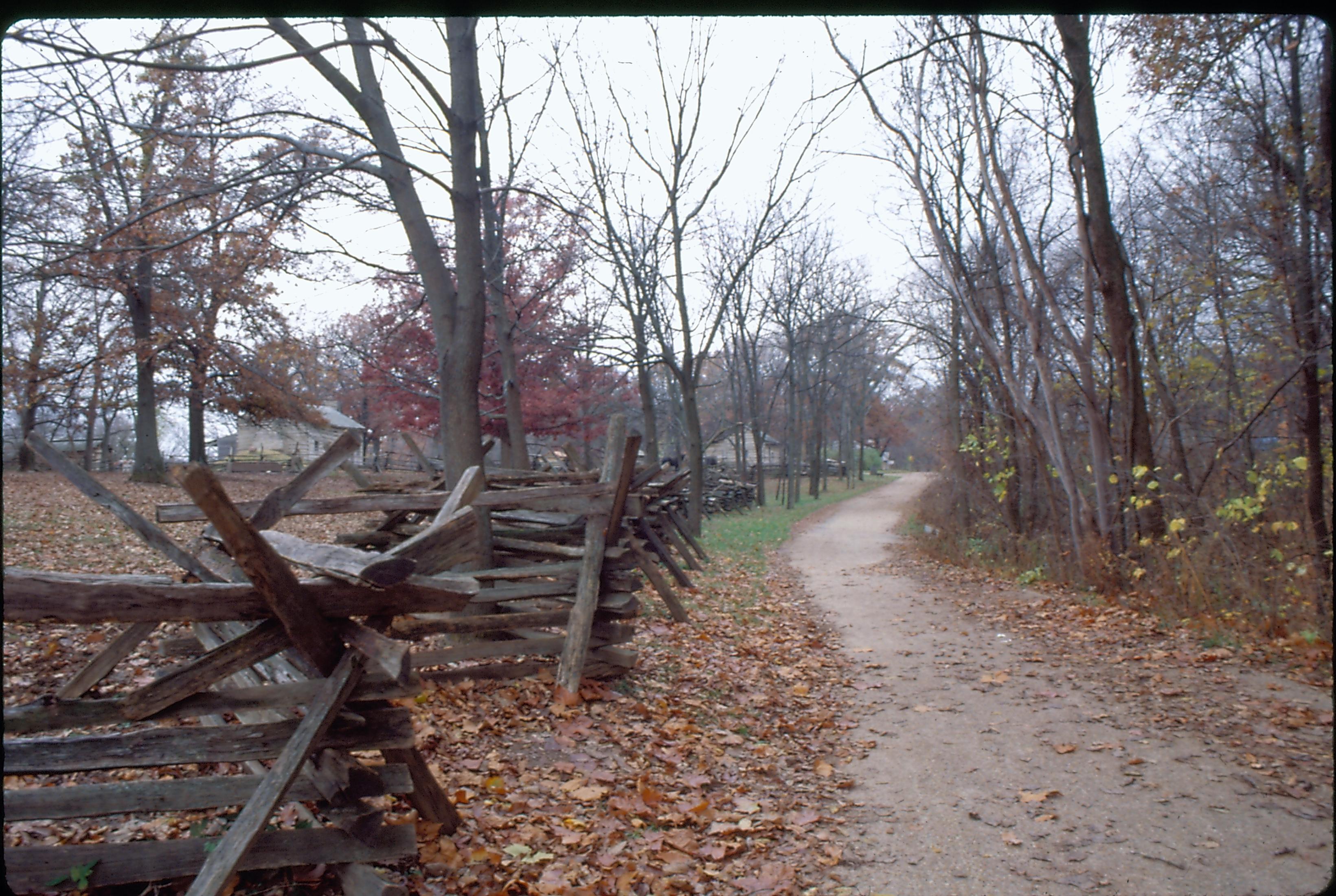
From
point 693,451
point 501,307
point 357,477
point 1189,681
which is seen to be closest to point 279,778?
point 357,477

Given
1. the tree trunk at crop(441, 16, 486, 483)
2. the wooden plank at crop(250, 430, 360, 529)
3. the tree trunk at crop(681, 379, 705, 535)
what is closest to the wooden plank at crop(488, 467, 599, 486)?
the tree trunk at crop(441, 16, 486, 483)

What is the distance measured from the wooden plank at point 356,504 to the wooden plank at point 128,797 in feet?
6.13

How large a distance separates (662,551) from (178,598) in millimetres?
9017

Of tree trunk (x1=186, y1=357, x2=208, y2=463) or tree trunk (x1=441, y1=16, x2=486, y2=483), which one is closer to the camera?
tree trunk (x1=441, y1=16, x2=486, y2=483)

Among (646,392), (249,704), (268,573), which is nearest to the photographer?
(268,573)

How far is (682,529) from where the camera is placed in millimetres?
14266

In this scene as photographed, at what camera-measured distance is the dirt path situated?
3.84 metres

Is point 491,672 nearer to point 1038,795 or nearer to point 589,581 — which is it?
point 589,581

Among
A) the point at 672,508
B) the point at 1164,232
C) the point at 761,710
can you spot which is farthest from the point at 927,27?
the point at 761,710

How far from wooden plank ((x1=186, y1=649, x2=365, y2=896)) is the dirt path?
2.50 metres

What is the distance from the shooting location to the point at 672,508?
49.0ft

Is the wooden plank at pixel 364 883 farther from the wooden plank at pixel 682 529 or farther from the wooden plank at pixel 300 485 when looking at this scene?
the wooden plank at pixel 682 529

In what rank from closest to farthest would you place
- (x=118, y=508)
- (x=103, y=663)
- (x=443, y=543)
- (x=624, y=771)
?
(x=443, y=543)
(x=118, y=508)
(x=103, y=663)
(x=624, y=771)

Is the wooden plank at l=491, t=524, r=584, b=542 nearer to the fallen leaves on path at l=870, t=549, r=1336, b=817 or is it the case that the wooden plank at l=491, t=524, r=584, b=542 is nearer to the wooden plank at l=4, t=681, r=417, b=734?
the fallen leaves on path at l=870, t=549, r=1336, b=817
